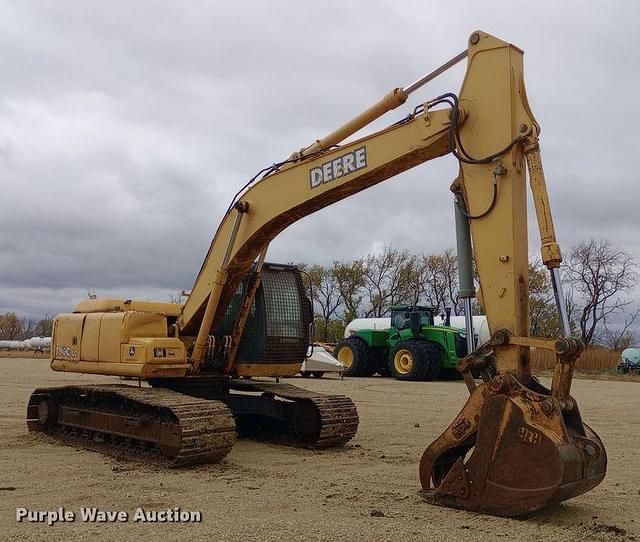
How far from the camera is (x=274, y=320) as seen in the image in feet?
32.0

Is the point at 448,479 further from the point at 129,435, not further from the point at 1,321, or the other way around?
the point at 1,321

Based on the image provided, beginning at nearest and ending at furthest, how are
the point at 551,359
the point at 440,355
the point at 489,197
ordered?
the point at 489,197
the point at 440,355
the point at 551,359

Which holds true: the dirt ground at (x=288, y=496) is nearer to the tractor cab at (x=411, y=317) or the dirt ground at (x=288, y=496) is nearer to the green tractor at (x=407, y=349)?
the green tractor at (x=407, y=349)

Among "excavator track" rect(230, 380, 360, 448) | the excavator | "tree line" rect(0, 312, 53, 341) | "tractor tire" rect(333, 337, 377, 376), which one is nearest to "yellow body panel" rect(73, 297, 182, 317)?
the excavator

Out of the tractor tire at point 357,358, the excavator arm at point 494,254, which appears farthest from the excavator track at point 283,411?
the tractor tire at point 357,358

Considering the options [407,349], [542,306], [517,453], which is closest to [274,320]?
[517,453]

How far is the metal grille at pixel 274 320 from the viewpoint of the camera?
9656 millimetres

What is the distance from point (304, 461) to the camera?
8453 mm

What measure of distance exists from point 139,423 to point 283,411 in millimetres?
2083

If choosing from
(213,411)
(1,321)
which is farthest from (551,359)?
(1,321)

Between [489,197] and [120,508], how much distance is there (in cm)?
411

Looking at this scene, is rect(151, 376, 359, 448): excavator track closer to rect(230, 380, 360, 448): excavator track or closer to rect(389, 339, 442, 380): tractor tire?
rect(230, 380, 360, 448): excavator track

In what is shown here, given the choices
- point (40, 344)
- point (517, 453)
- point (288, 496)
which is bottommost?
point (288, 496)

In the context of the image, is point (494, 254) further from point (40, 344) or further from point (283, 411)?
point (40, 344)
